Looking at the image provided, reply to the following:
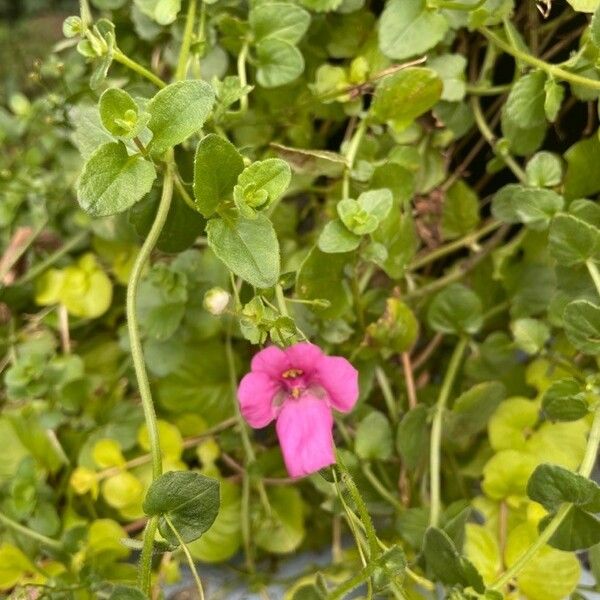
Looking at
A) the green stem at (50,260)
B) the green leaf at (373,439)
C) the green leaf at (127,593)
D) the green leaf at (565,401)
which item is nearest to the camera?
the green leaf at (127,593)

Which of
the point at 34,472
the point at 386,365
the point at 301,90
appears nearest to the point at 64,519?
the point at 34,472

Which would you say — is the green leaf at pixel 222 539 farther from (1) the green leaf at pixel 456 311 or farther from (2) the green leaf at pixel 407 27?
(2) the green leaf at pixel 407 27

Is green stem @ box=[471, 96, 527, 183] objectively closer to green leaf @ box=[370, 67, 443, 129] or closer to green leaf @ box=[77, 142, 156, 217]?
green leaf @ box=[370, 67, 443, 129]

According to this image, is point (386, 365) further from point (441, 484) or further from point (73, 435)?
point (73, 435)

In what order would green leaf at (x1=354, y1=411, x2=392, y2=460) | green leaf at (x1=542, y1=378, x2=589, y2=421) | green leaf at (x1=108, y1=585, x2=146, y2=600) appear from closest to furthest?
green leaf at (x1=108, y1=585, x2=146, y2=600)
green leaf at (x1=542, y1=378, x2=589, y2=421)
green leaf at (x1=354, y1=411, x2=392, y2=460)

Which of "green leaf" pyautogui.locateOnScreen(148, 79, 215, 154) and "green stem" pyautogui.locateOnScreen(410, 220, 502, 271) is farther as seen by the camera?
"green stem" pyautogui.locateOnScreen(410, 220, 502, 271)

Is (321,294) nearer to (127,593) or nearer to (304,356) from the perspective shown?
(304,356)

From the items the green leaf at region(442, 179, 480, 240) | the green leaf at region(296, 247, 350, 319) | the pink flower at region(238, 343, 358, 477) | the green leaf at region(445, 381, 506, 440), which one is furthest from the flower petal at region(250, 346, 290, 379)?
the green leaf at region(442, 179, 480, 240)

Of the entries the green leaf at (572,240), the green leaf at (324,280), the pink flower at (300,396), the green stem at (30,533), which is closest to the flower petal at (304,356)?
the pink flower at (300,396)
